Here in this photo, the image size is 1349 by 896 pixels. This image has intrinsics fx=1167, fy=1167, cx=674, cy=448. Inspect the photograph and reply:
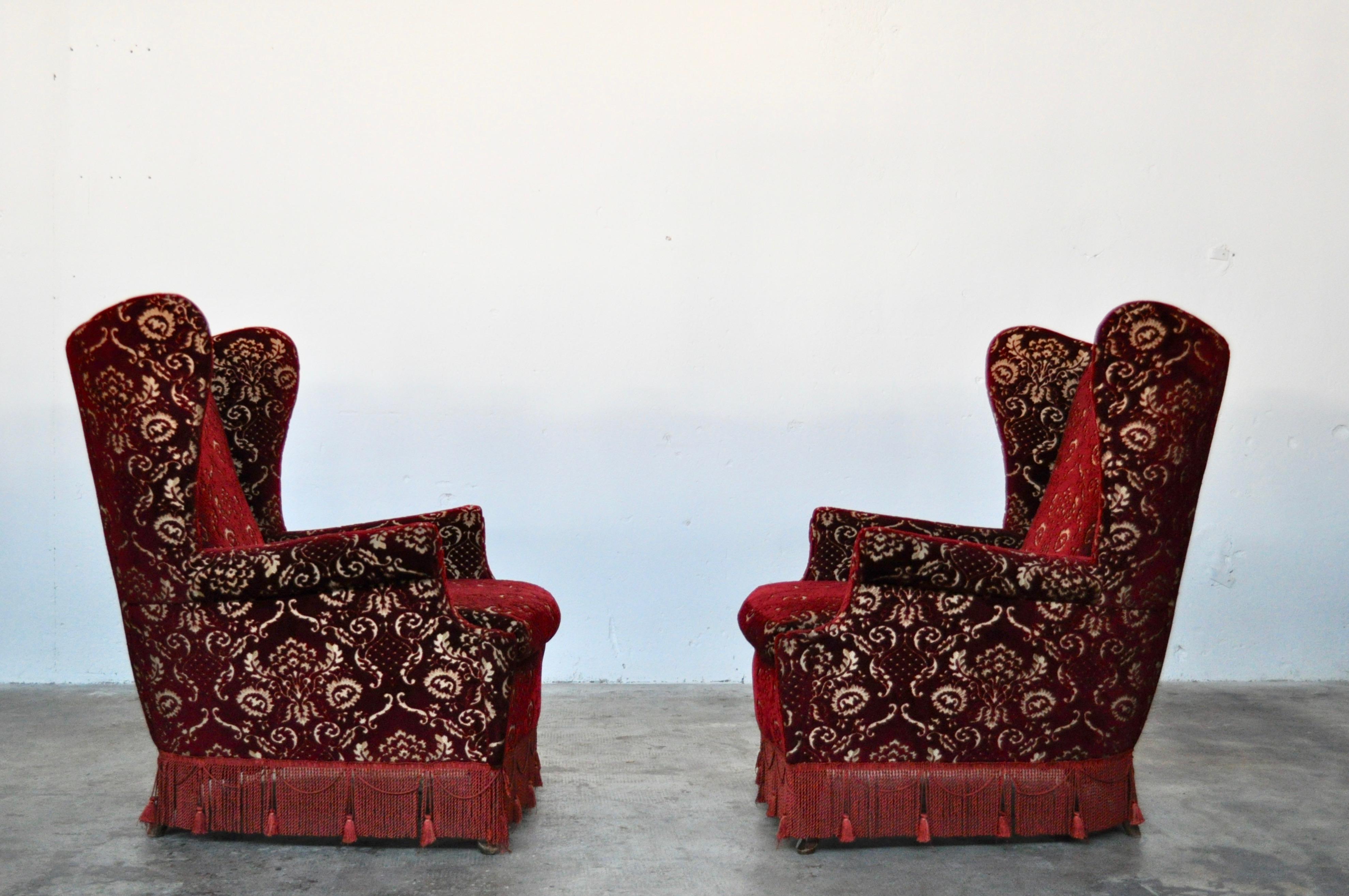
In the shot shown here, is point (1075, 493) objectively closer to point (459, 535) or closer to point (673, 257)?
point (459, 535)

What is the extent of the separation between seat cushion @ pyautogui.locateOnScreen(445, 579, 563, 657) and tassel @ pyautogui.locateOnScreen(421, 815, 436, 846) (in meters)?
0.34

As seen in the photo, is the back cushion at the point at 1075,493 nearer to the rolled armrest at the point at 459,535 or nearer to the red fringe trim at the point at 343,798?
the red fringe trim at the point at 343,798

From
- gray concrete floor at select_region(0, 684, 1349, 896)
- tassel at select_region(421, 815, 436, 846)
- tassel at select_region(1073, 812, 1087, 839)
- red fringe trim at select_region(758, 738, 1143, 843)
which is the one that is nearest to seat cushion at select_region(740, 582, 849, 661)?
red fringe trim at select_region(758, 738, 1143, 843)

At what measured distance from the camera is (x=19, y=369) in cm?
377

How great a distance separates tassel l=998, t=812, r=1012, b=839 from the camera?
2.15 m

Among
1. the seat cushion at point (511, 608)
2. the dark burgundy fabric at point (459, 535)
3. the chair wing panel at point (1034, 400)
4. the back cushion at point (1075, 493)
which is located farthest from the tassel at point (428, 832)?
the chair wing panel at point (1034, 400)

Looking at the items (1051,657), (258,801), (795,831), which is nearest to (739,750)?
(795,831)

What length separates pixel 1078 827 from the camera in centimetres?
217

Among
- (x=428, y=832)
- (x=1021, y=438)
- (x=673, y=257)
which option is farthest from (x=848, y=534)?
(x=673, y=257)

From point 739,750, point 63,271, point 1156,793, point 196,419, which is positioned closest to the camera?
point 196,419

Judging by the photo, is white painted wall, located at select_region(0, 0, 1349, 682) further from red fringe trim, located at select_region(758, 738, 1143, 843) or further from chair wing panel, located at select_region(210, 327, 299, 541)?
red fringe trim, located at select_region(758, 738, 1143, 843)

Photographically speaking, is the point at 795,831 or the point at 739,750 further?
the point at 739,750

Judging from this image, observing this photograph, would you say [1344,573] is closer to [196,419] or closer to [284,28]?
[196,419]

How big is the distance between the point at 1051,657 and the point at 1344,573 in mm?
2442
